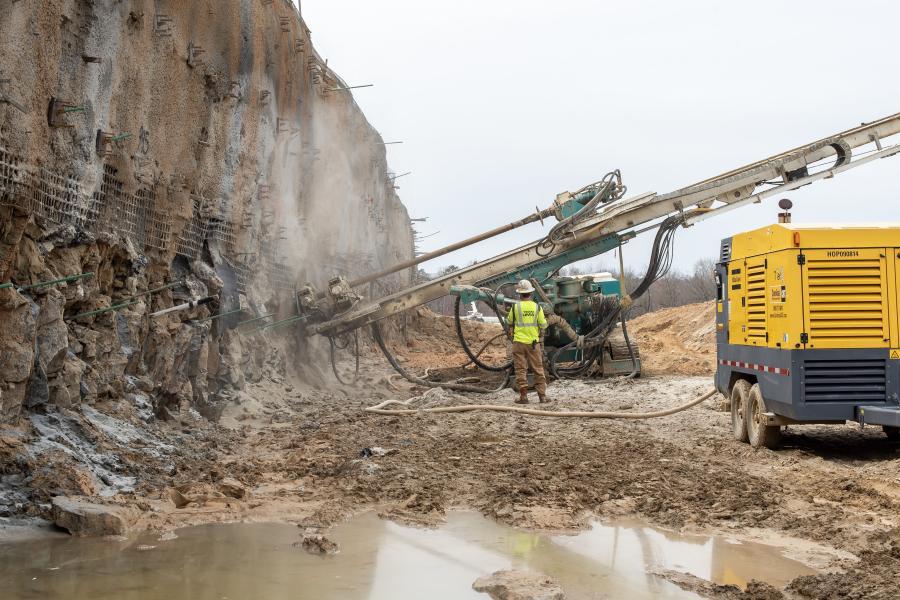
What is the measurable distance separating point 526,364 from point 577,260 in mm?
3038

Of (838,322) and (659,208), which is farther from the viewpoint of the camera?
(659,208)

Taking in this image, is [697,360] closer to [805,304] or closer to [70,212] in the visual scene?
[805,304]

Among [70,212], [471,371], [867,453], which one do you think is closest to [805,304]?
[867,453]

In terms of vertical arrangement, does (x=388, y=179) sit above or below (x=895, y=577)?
above

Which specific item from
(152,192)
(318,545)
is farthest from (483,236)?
(318,545)

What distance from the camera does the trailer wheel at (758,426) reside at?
9.64 meters

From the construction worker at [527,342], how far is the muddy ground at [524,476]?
1892mm

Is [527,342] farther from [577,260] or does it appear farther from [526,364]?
[577,260]

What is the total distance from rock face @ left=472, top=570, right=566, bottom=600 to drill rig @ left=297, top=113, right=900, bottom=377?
10767 mm

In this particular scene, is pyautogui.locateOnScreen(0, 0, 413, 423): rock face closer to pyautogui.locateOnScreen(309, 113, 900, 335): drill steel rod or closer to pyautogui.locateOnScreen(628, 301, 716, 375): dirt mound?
pyautogui.locateOnScreen(309, 113, 900, 335): drill steel rod

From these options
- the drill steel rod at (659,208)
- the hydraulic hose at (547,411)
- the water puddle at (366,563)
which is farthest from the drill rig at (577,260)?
the water puddle at (366,563)

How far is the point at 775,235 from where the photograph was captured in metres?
9.31

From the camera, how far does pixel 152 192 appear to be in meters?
10.6

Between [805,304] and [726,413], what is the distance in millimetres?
3968
